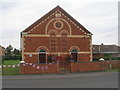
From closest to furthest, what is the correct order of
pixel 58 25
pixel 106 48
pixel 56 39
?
1. pixel 56 39
2. pixel 58 25
3. pixel 106 48

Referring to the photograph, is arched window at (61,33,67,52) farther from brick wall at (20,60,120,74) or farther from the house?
the house

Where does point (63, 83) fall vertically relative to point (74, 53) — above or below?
below

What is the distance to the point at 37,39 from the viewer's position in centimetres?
2620

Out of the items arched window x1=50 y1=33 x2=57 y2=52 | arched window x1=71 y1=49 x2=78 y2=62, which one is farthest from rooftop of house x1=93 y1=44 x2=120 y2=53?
arched window x1=50 y1=33 x2=57 y2=52

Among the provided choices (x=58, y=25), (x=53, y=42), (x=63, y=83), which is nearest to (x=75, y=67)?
(x=53, y=42)

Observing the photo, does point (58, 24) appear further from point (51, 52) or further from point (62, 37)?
point (51, 52)

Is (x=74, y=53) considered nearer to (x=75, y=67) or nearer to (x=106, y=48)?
(x=75, y=67)

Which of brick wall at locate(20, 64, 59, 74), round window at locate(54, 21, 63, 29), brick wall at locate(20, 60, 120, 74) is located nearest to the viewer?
brick wall at locate(20, 64, 59, 74)

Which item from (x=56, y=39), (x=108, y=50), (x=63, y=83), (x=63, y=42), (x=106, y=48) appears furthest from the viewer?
(x=106, y=48)

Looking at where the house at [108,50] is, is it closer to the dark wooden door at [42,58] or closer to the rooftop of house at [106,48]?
the rooftop of house at [106,48]

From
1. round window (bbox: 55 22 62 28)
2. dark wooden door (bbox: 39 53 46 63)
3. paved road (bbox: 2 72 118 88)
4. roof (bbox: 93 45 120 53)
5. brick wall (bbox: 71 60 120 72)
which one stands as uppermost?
round window (bbox: 55 22 62 28)

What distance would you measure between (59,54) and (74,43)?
2.74 m

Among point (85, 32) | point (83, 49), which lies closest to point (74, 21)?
point (85, 32)

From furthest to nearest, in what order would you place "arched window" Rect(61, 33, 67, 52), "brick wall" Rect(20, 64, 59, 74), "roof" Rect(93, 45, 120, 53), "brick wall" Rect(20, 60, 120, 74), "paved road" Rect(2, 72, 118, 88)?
"roof" Rect(93, 45, 120, 53)
"arched window" Rect(61, 33, 67, 52)
"brick wall" Rect(20, 60, 120, 74)
"brick wall" Rect(20, 64, 59, 74)
"paved road" Rect(2, 72, 118, 88)
